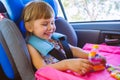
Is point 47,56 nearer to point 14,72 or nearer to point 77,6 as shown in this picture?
point 14,72

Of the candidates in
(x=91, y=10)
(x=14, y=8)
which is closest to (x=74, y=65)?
(x=14, y=8)

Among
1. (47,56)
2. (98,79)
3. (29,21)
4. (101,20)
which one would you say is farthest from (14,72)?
(101,20)

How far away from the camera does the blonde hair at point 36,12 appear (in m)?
1.46

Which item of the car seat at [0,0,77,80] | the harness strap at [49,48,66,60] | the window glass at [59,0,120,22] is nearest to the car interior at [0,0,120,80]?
the car seat at [0,0,77,80]

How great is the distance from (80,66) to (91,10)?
49.0 inches

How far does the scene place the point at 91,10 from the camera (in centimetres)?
243

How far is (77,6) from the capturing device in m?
2.49

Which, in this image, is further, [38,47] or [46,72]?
[38,47]

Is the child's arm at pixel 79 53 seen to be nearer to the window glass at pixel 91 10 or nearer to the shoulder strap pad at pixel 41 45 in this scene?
the shoulder strap pad at pixel 41 45

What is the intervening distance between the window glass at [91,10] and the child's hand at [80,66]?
1.09 metres

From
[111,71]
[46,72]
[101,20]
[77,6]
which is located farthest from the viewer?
[77,6]

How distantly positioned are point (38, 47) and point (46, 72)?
270 millimetres

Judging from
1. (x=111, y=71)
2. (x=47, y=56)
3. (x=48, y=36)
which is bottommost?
(x=111, y=71)

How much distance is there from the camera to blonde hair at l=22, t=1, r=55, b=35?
4.79ft
